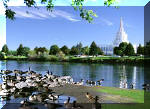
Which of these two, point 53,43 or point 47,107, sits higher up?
point 53,43

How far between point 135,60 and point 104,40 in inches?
75.6

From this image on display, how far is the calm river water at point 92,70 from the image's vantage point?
25.8 feet

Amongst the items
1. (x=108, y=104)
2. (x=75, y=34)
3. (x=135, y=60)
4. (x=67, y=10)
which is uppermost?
(x=67, y=10)

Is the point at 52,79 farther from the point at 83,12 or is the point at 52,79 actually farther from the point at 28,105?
the point at 28,105

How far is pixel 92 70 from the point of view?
885cm

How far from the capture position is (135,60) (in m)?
9.35

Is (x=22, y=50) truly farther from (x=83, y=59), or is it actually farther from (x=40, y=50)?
(x=83, y=59)

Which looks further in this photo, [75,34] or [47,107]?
[75,34]

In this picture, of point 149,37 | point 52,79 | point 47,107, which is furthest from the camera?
point 149,37

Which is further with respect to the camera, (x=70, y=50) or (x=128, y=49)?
(x=128, y=49)

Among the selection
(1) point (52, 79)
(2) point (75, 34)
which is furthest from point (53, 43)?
(1) point (52, 79)

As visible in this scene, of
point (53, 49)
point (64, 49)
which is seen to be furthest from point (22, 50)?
point (64, 49)

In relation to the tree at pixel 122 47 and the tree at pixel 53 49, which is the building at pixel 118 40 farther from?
the tree at pixel 53 49

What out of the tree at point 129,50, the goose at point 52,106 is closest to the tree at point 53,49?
the tree at point 129,50
